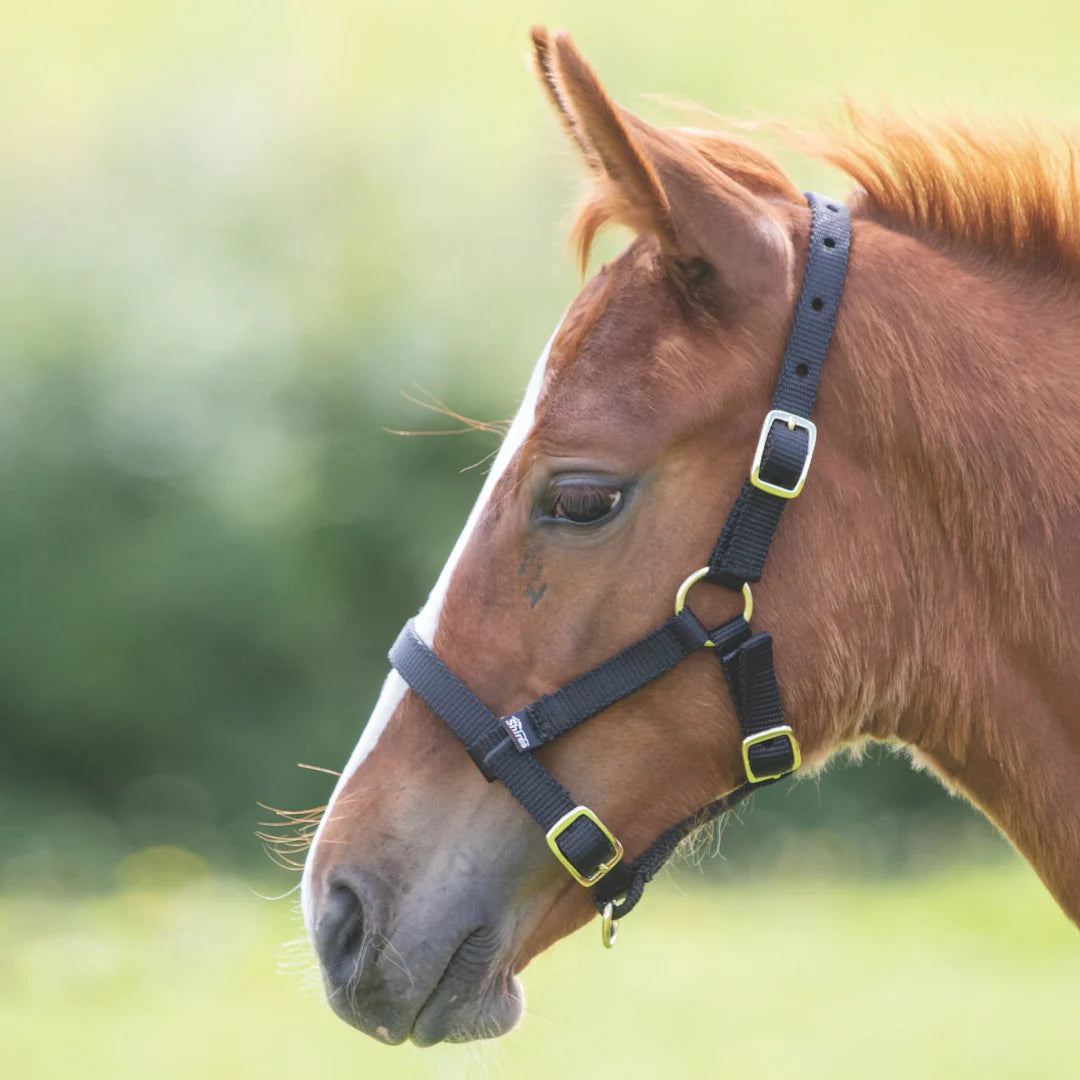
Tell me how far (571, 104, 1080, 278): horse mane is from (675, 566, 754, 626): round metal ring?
0.69 meters

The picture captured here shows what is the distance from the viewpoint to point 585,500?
97.2 inches

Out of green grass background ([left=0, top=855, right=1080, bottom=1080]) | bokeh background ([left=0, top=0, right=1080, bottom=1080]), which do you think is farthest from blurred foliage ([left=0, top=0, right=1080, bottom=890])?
green grass background ([left=0, top=855, right=1080, bottom=1080])

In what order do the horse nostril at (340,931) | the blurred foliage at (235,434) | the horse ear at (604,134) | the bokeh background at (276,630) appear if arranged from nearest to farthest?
1. the horse ear at (604,134)
2. the horse nostril at (340,931)
3. the bokeh background at (276,630)
4. the blurred foliage at (235,434)

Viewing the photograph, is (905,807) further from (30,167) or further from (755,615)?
(30,167)

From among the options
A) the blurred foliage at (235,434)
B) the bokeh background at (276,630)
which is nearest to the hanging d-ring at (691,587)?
the bokeh background at (276,630)

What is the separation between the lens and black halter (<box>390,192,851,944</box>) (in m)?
2.44

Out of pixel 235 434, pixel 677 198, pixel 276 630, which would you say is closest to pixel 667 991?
pixel 276 630

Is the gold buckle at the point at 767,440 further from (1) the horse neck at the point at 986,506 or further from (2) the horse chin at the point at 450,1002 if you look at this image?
(2) the horse chin at the point at 450,1002

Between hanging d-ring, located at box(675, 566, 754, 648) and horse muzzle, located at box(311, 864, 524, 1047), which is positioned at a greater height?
hanging d-ring, located at box(675, 566, 754, 648)

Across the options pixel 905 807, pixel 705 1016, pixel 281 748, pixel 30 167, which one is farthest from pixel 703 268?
pixel 30 167

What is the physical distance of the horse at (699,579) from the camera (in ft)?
8.11

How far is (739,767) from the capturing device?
258 cm

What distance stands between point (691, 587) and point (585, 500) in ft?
0.83

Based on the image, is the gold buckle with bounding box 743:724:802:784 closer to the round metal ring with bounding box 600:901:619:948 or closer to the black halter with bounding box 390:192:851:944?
the black halter with bounding box 390:192:851:944
